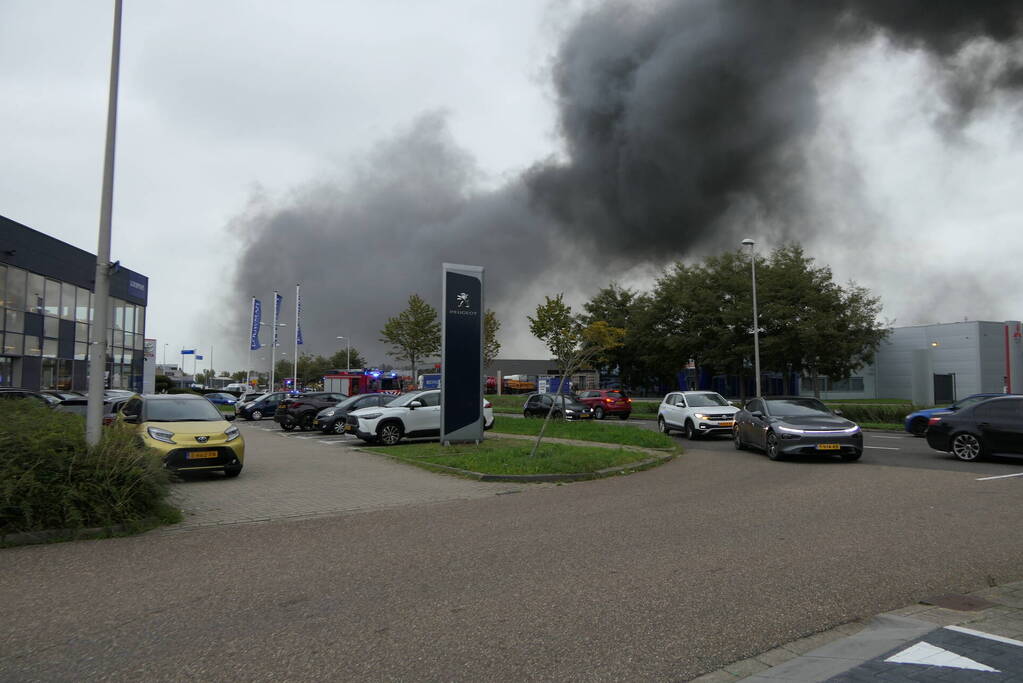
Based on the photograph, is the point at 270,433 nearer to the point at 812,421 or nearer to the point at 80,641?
the point at 812,421

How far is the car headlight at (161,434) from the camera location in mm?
11727

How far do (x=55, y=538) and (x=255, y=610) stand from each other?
379cm

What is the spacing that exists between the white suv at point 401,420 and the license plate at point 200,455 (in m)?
7.57

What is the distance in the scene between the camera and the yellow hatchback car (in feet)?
38.4

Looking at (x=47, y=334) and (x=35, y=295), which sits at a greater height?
(x=35, y=295)

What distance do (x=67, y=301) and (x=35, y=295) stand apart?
2929mm

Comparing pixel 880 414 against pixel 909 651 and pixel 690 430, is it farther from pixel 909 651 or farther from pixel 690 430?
pixel 909 651

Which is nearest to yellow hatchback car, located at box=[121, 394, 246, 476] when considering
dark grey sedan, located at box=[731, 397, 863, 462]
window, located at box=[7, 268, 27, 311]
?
dark grey sedan, located at box=[731, 397, 863, 462]

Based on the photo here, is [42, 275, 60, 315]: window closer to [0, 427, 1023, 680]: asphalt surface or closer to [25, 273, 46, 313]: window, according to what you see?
[25, 273, 46, 313]: window

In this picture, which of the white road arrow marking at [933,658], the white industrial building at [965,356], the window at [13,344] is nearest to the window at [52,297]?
the window at [13,344]

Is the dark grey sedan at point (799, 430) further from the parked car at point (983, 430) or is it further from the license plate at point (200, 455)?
the license plate at point (200, 455)

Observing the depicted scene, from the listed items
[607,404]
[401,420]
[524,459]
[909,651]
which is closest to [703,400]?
[401,420]

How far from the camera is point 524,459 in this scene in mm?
13398

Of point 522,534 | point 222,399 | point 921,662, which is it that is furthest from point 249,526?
point 222,399
